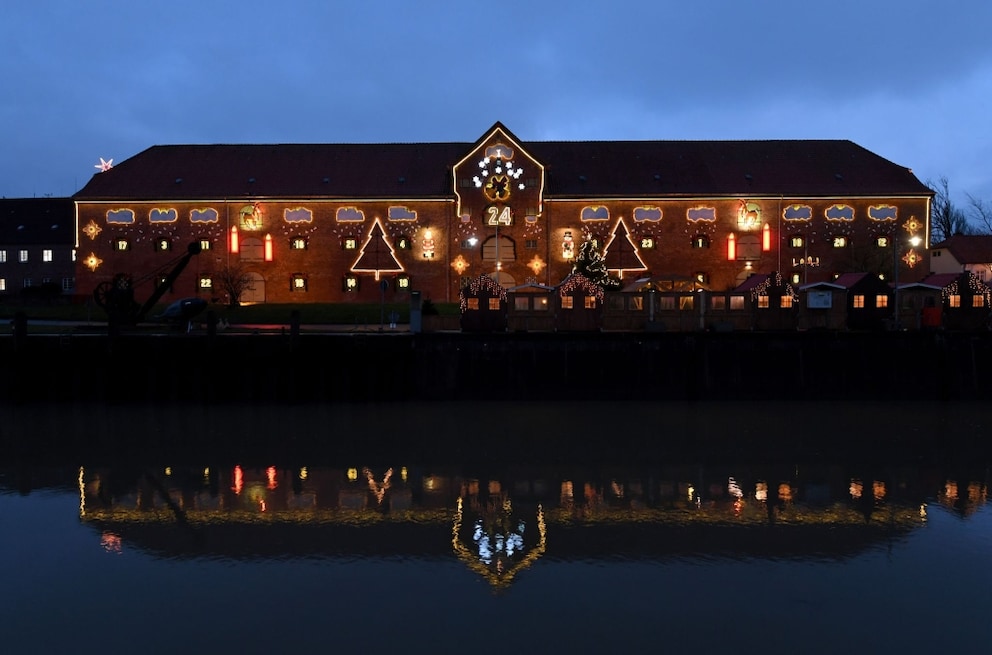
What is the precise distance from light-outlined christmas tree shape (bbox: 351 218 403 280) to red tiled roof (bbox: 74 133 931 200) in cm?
333

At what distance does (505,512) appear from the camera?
16.3 meters

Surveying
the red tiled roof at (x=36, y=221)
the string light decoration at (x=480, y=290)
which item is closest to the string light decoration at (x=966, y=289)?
the string light decoration at (x=480, y=290)

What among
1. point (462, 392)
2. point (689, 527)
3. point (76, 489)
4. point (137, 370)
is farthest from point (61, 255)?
point (689, 527)

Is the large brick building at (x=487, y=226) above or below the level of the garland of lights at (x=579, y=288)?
above

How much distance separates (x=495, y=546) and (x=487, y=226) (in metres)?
41.5

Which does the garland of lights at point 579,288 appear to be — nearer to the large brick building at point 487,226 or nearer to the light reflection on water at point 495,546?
the light reflection on water at point 495,546

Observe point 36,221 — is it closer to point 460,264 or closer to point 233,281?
point 233,281

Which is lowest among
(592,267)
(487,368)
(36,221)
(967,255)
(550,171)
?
(487,368)

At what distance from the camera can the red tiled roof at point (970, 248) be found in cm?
6731

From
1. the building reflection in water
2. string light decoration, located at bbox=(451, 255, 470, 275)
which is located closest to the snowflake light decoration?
string light decoration, located at bbox=(451, 255, 470, 275)

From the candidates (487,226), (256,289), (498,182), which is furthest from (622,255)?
(256,289)

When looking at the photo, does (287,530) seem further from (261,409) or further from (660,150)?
(660,150)

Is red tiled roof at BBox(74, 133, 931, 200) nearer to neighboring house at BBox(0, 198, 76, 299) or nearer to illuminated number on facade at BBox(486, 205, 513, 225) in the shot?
illuminated number on facade at BBox(486, 205, 513, 225)

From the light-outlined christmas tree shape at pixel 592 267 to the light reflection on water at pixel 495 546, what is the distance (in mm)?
23825
